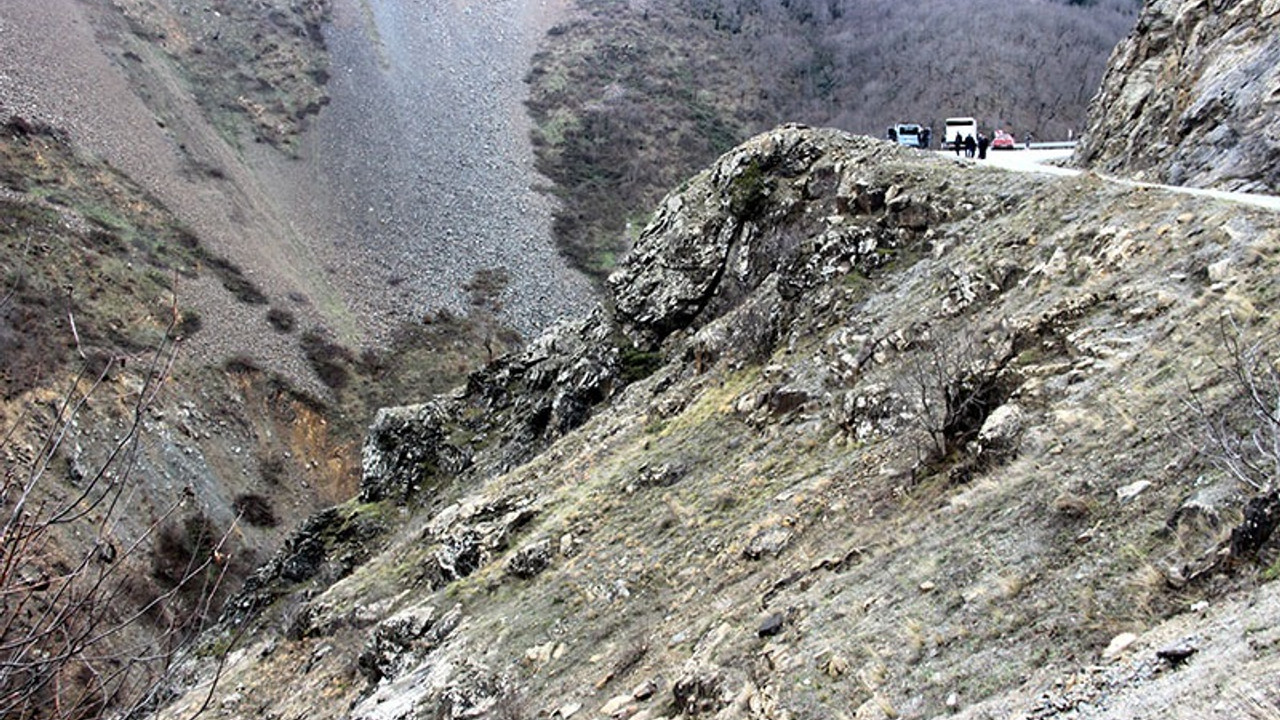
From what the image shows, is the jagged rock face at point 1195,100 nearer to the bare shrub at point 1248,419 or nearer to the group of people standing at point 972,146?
the group of people standing at point 972,146

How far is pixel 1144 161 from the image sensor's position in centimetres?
1931

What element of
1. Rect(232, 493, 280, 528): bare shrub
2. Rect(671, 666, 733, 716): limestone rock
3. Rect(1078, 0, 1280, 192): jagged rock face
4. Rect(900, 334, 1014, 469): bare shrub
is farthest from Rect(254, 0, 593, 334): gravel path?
Rect(671, 666, 733, 716): limestone rock

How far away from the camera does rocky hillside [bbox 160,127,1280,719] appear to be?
6914 mm

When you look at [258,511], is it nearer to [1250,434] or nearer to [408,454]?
[408,454]

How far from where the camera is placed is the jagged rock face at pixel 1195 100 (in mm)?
16016

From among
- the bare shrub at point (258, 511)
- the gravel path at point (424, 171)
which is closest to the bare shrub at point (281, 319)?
the gravel path at point (424, 171)

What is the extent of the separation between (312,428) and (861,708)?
40708 mm

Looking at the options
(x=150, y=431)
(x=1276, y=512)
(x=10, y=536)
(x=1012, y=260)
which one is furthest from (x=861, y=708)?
(x=150, y=431)

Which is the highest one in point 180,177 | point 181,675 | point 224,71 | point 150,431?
point 224,71

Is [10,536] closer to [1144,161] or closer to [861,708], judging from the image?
[861,708]

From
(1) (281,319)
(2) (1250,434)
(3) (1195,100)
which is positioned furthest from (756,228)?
(1) (281,319)

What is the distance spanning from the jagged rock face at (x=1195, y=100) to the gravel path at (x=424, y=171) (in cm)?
3955

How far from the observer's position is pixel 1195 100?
1838 cm

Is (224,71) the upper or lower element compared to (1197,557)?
upper
